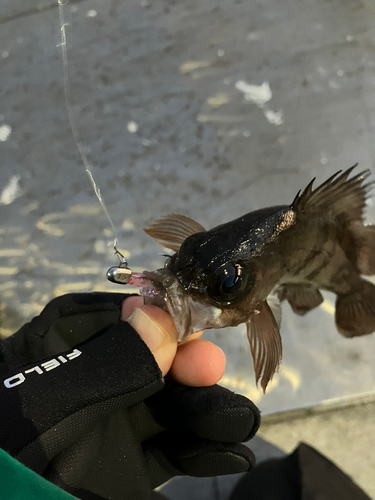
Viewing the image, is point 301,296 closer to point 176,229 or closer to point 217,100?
point 176,229

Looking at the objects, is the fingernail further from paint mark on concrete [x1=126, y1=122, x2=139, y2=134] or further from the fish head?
paint mark on concrete [x1=126, y1=122, x2=139, y2=134]

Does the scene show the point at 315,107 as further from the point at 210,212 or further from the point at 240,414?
the point at 240,414

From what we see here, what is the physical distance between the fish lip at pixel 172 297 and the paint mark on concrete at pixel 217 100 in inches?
55.6

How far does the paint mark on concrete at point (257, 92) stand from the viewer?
1.88 meters

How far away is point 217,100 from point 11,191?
1.26 meters

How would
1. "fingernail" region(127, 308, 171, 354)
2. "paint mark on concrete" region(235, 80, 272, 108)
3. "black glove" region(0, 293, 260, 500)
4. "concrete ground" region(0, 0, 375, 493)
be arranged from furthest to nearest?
"paint mark on concrete" region(235, 80, 272, 108), "concrete ground" region(0, 0, 375, 493), "fingernail" region(127, 308, 171, 354), "black glove" region(0, 293, 260, 500)

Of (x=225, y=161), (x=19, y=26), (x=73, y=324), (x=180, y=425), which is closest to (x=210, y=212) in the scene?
(x=225, y=161)

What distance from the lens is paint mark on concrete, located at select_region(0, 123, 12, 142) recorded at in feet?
6.45

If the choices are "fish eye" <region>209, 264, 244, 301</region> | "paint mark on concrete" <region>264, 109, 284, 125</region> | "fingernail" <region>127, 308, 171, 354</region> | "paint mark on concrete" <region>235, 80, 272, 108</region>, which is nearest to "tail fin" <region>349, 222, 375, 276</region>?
"fish eye" <region>209, 264, 244, 301</region>

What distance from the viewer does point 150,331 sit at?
2.51 ft

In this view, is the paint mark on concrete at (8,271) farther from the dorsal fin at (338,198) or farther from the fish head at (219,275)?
the dorsal fin at (338,198)

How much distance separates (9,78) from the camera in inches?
80.4

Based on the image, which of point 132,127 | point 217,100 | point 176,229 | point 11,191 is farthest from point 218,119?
point 11,191

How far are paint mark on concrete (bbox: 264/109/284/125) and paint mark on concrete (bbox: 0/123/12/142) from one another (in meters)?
1.47
